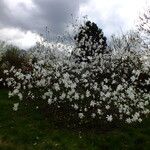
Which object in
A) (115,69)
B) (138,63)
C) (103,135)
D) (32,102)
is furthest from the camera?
(138,63)

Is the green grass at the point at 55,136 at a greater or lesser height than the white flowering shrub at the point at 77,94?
lesser

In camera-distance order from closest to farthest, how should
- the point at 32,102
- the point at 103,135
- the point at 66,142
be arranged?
the point at 66,142, the point at 103,135, the point at 32,102

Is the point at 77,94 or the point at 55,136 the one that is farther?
the point at 77,94

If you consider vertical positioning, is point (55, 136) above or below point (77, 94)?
below

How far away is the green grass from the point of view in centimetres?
1350

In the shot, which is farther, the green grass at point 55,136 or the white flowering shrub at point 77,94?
the white flowering shrub at point 77,94

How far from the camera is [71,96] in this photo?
16.3 m

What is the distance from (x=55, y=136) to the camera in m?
14.2

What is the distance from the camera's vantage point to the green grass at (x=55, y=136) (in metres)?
13.5

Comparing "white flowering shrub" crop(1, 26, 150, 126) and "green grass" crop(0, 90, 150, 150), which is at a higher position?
"white flowering shrub" crop(1, 26, 150, 126)

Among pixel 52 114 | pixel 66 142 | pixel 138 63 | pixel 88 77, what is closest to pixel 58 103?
pixel 52 114

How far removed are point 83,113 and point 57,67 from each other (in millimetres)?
2198

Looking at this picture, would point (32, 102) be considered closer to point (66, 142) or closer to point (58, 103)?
point (58, 103)

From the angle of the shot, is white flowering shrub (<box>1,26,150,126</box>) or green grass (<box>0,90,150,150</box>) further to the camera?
white flowering shrub (<box>1,26,150,126</box>)
